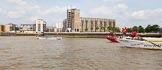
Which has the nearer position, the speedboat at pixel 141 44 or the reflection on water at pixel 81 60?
the reflection on water at pixel 81 60

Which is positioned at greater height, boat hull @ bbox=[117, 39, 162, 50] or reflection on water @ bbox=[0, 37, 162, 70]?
boat hull @ bbox=[117, 39, 162, 50]

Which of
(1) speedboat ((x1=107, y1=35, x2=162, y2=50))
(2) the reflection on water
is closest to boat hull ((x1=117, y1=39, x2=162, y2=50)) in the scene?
(1) speedboat ((x1=107, y1=35, x2=162, y2=50))

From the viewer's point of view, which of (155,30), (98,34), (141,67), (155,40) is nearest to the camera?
(141,67)

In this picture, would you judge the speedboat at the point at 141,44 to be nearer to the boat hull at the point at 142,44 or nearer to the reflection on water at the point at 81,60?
the boat hull at the point at 142,44

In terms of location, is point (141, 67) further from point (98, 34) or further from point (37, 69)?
point (98, 34)

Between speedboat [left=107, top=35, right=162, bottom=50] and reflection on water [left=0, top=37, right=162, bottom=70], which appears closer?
reflection on water [left=0, top=37, right=162, bottom=70]

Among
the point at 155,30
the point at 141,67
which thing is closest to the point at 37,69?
the point at 141,67

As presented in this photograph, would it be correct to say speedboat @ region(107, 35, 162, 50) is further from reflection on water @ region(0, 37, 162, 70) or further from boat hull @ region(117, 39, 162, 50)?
reflection on water @ region(0, 37, 162, 70)

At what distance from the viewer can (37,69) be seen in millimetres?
20953

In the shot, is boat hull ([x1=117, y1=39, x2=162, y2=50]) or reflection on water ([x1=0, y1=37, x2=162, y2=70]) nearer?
reflection on water ([x1=0, y1=37, x2=162, y2=70])

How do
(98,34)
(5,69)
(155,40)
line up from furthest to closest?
(98,34)
(155,40)
(5,69)

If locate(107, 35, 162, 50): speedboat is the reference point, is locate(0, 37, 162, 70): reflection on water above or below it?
below

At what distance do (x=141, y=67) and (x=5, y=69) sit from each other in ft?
32.4

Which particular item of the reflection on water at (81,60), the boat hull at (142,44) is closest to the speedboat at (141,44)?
the boat hull at (142,44)
